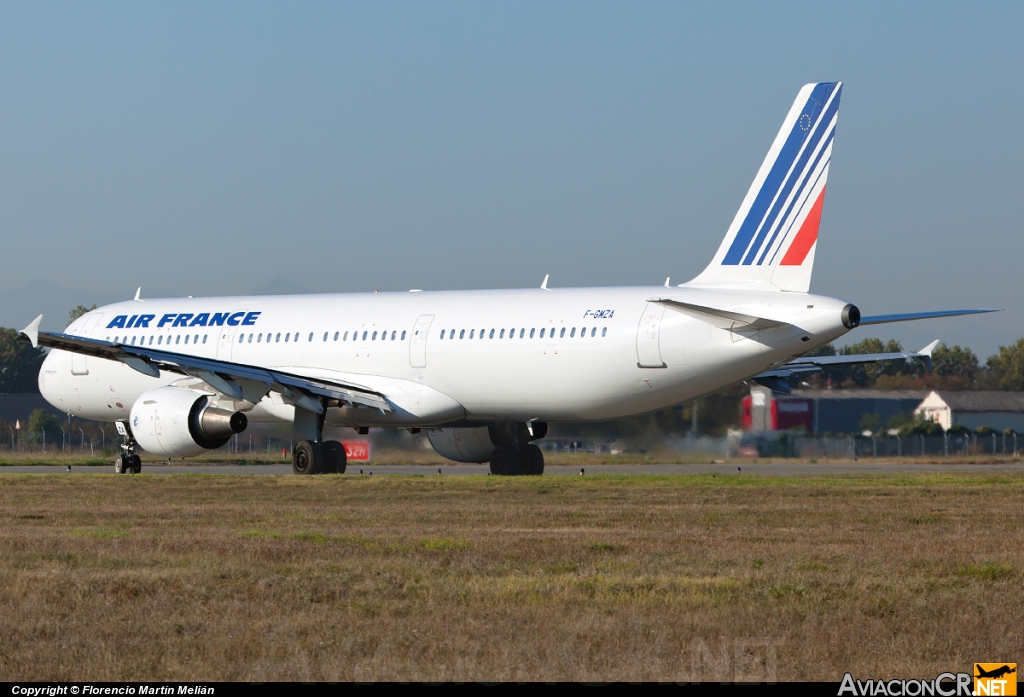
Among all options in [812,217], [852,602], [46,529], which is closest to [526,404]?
[812,217]

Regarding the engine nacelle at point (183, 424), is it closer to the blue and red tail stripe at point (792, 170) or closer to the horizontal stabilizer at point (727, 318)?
the horizontal stabilizer at point (727, 318)

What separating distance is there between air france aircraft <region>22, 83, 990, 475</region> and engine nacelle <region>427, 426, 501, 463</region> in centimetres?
4

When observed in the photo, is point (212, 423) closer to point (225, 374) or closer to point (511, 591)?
point (225, 374)

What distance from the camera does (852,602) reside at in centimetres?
1060

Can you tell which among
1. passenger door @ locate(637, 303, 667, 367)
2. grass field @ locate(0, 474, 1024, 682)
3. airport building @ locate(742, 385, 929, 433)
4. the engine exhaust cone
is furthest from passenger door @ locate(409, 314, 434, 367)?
grass field @ locate(0, 474, 1024, 682)

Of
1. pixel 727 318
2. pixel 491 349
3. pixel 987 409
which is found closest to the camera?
pixel 727 318

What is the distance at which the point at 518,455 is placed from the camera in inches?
1334

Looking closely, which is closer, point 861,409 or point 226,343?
point 226,343

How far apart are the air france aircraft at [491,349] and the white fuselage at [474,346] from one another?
1.5 inches

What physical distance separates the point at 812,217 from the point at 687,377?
4.15 meters

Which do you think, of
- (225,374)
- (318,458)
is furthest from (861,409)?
(225,374)

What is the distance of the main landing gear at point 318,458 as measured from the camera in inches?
1259

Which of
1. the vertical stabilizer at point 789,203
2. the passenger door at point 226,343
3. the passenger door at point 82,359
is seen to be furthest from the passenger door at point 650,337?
the passenger door at point 82,359

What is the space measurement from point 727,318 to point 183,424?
1216 centimetres
